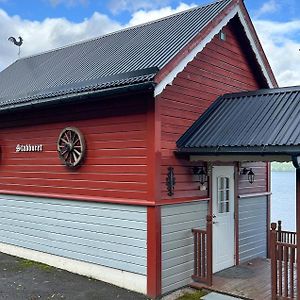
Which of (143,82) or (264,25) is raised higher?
(264,25)

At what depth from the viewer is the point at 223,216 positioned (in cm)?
809

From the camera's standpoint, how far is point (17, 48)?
46.1 feet

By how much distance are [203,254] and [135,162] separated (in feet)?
6.56

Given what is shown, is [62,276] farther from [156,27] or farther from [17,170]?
[156,27]

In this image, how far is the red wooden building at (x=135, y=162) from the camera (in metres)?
6.64

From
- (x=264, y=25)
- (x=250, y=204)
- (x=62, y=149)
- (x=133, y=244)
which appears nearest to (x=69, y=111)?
(x=62, y=149)

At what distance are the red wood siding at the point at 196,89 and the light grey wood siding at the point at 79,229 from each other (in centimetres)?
92

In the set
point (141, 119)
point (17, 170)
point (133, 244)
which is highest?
point (141, 119)

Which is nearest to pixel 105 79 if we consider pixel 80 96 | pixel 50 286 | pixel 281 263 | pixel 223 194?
pixel 80 96

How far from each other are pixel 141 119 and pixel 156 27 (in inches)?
134

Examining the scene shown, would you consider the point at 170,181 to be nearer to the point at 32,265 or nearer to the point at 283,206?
the point at 32,265

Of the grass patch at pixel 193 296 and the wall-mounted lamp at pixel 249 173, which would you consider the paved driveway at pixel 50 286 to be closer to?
the grass patch at pixel 193 296

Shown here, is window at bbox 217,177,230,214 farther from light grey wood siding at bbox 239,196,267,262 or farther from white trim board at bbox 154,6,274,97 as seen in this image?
white trim board at bbox 154,6,274,97

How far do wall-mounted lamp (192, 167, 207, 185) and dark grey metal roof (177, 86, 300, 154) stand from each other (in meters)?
0.66
